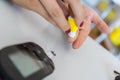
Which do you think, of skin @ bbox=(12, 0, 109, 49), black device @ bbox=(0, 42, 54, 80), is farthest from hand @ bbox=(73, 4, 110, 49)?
black device @ bbox=(0, 42, 54, 80)

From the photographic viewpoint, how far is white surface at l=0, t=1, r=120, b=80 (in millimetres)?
429

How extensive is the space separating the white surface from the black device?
0.09 feet

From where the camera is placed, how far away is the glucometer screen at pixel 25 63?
0.34 meters

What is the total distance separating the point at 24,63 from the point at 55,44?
5.5 inches

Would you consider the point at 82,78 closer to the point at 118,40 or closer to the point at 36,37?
the point at 36,37

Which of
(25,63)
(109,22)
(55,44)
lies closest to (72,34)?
(55,44)

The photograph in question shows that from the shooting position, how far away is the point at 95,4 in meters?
1.67

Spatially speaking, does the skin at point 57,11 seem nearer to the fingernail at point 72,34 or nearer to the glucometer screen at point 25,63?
the fingernail at point 72,34

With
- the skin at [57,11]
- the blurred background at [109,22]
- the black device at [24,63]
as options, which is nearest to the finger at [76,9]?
the skin at [57,11]

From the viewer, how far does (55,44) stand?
49 centimetres

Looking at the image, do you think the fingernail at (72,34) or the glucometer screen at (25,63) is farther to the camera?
the fingernail at (72,34)

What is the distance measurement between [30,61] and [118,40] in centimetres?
148

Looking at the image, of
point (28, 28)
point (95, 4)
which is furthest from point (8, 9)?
point (95, 4)

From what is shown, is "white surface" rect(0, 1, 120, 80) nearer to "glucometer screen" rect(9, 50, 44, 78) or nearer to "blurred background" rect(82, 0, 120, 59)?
"glucometer screen" rect(9, 50, 44, 78)
